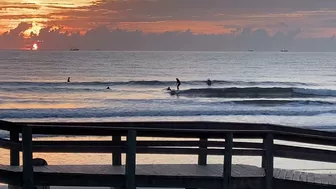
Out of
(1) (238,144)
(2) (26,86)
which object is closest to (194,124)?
(1) (238,144)

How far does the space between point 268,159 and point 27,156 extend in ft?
9.60

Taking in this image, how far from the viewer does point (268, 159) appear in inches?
271

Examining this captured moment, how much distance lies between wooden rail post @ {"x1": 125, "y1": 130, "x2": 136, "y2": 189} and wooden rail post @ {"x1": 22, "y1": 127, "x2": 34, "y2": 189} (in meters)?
1.13

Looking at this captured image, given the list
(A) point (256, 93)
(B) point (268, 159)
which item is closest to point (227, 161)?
(B) point (268, 159)

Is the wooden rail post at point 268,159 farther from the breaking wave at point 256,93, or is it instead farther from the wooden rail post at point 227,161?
the breaking wave at point 256,93

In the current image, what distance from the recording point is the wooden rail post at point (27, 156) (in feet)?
21.2

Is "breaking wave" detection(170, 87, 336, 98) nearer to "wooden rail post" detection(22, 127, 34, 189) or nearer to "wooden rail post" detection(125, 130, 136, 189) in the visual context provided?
"wooden rail post" detection(125, 130, 136, 189)

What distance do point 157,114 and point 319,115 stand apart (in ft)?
33.1

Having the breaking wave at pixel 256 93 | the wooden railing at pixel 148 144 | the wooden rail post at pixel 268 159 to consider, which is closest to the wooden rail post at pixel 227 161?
the wooden railing at pixel 148 144

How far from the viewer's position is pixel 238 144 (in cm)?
762

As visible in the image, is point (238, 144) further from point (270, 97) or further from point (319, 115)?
point (270, 97)

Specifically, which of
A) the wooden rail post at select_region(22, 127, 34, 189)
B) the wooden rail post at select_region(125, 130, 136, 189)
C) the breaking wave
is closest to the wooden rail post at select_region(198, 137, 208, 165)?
the wooden rail post at select_region(125, 130, 136, 189)

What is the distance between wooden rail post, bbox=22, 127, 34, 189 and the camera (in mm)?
6457

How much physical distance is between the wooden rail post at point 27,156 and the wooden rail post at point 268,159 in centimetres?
287
